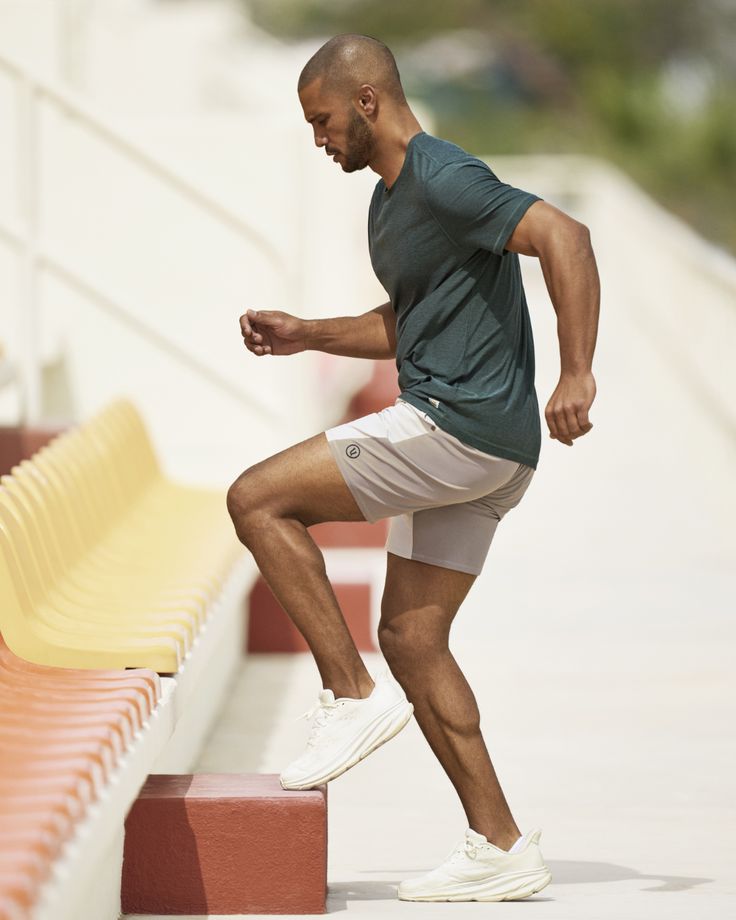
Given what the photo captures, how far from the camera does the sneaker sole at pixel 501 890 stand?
443 cm

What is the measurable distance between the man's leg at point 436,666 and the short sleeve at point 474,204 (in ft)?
2.62

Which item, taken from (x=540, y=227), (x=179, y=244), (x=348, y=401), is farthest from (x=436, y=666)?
(x=348, y=401)

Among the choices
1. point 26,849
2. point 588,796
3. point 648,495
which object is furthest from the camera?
point 648,495

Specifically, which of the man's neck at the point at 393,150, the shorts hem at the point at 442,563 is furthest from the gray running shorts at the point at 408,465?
the man's neck at the point at 393,150

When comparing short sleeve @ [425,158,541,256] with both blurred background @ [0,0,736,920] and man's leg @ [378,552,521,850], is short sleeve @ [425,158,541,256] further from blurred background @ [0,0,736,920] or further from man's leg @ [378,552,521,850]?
blurred background @ [0,0,736,920]

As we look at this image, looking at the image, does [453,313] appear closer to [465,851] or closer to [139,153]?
[465,851]

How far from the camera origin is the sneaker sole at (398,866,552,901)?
14.5ft

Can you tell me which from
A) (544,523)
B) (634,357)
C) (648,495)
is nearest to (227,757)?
(544,523)

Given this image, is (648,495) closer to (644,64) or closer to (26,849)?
(26,849)

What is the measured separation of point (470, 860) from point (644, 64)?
64.0 metres

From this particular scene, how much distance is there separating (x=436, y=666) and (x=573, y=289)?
0.99m

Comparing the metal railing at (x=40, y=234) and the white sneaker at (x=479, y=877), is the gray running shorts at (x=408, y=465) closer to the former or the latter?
the white sneaker at (x=479, y=877)

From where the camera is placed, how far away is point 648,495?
11.6 metres

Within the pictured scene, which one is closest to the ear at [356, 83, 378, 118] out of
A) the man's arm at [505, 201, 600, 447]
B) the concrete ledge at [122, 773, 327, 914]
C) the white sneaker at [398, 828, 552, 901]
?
the man's arm at [505, 201, 600, 447]
